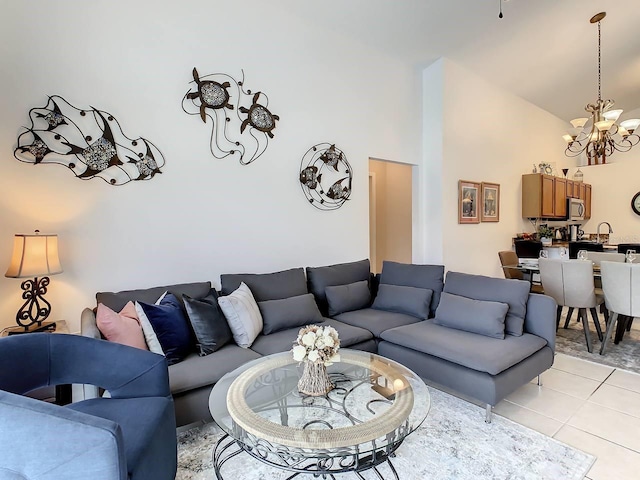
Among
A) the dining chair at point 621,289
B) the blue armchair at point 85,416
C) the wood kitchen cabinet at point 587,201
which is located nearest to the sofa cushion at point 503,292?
the dining chair at point 621,289

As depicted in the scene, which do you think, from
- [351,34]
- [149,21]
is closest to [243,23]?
[149,21]

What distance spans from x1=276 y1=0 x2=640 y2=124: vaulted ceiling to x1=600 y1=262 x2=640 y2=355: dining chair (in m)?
3.18

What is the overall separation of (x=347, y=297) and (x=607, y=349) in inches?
113

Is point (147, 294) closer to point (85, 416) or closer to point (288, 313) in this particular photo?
point (288, 313)

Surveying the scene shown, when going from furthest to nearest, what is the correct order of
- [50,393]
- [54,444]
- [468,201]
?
[468,201], [50,393], [54,444]

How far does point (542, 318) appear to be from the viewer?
2.77 m

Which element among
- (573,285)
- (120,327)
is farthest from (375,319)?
(573,285)

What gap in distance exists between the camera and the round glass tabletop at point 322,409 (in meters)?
1.45

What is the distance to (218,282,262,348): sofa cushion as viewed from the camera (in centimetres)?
268

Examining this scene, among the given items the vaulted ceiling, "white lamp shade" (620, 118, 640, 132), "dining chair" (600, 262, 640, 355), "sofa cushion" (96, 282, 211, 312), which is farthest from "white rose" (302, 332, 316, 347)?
"white lamp shade" (620, 118, 640, 132)

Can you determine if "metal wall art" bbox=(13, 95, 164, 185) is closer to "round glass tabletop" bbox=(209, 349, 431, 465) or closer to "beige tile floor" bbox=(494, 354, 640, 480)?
"round glass tabletop" bbox=(209, 349, 431, 465)

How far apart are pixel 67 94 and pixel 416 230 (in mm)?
4446

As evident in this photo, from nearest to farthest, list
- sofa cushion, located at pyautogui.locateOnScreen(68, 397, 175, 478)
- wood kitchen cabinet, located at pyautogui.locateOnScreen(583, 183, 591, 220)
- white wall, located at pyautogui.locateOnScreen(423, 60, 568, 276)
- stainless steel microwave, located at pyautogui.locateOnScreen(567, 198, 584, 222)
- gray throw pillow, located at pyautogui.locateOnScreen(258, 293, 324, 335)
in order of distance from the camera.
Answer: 1. sofa cushion, located at pyautogui.locateOnScreen(68, 397, 175, 478)
2. gray throw pillow, located at pyautogui.locateOnScreen(258, 293, 324, 335)
3. white wall, located at pyautogui.locateOnScreen(423, 60, 568, 276)
4. stainless steel microwave, located at pyautogui.locateOnScreen(567, 198, 584, 222)
5. wood kitchen cabinet, located at pyautogui.locateOnScreen(583, 183, 591, 220)

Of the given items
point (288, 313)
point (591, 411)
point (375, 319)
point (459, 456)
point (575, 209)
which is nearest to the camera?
point (459, 456)
